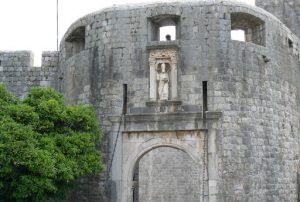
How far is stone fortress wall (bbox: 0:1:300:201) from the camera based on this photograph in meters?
11.4

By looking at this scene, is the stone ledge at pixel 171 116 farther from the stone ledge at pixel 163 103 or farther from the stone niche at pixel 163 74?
the stone niche at pixel 163 74

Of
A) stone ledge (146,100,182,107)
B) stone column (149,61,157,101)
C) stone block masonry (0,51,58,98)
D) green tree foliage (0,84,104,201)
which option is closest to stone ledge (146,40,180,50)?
stone column (149,61,157,101)

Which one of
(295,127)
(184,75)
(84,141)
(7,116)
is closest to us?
(7,116)

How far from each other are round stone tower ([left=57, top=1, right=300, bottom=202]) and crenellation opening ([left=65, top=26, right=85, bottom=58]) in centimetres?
113

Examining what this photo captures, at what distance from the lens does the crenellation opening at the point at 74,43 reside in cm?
1395

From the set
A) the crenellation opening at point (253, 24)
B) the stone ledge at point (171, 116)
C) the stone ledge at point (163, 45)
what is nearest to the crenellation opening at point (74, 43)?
the stone ledge at point (163, 45)

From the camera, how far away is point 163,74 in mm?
11805

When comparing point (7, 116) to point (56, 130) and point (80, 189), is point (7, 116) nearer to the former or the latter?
point (56, 130)

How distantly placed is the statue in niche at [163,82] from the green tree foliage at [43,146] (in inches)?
66.5

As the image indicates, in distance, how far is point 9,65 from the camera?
50.4ft

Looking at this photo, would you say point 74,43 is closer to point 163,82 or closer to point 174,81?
point 163,82

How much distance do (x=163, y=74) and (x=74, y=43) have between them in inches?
144

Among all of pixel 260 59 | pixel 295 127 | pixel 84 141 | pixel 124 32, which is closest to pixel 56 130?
pixel 84 141

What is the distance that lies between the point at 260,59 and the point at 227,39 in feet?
3.61
